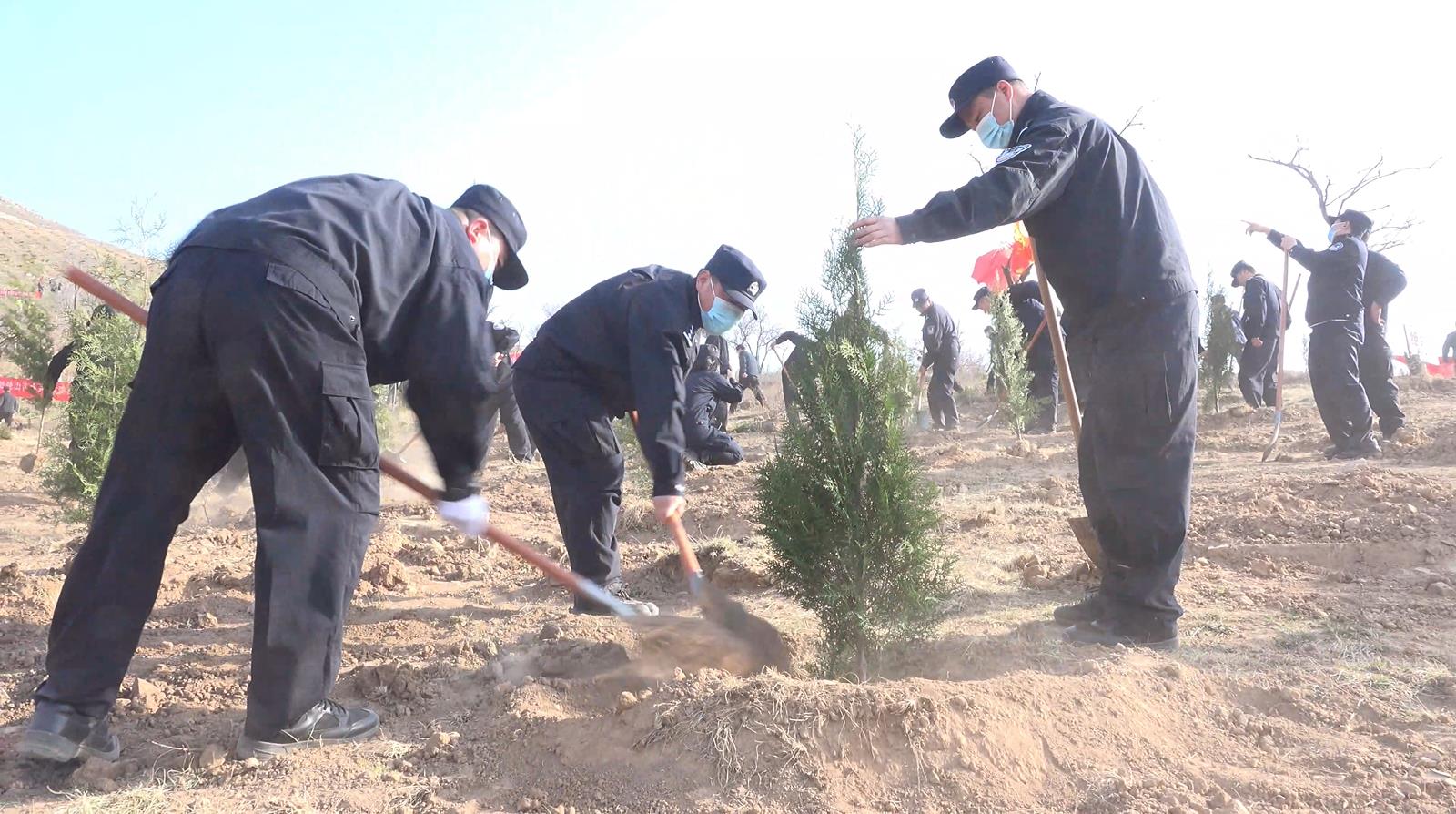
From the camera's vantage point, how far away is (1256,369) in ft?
41.8

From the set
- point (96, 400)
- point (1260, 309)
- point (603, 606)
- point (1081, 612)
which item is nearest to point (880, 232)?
point (1081, 612)

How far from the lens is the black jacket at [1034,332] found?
12.6 metres

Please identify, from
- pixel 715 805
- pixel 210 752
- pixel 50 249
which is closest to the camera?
pixel 715 805

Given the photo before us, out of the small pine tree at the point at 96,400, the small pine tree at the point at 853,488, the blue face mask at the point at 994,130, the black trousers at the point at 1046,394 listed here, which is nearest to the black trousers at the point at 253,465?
the small pine tree at the point at 853,488

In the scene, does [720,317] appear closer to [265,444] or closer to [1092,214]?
[1092,214]

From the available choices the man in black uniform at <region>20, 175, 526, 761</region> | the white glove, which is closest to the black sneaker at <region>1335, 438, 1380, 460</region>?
the white glove

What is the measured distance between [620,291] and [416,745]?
2.35 meters

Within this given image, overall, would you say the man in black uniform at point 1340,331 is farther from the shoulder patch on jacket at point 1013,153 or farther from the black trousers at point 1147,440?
the shoulder patch on jacket at point 1013,153

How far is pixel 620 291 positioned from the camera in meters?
4.43

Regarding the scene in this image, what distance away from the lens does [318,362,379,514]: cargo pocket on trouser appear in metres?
2.51

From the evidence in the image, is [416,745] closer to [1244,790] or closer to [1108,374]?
[1244,790]

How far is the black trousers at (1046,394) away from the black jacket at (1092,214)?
9.44 m

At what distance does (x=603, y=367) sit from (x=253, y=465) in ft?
6.69

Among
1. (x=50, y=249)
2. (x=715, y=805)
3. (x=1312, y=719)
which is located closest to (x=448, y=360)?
(x=715, y=805)
